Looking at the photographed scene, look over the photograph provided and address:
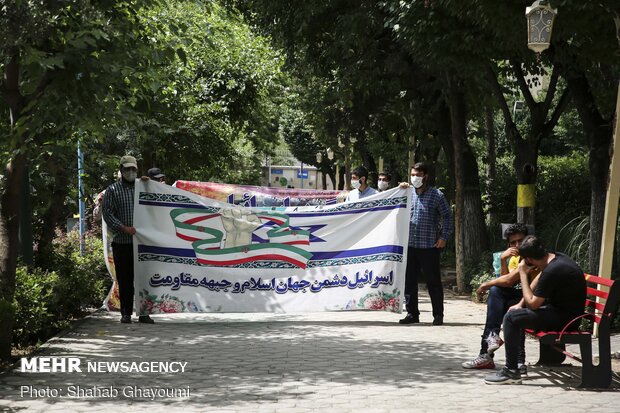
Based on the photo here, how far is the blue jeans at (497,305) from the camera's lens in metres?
8.90

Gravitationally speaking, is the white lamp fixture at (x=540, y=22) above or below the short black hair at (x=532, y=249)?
above

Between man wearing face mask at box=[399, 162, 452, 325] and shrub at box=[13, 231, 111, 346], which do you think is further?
man wearing face mask at box=[399, 162, 452, 325]

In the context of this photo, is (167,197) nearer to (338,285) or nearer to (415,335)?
(338,285)

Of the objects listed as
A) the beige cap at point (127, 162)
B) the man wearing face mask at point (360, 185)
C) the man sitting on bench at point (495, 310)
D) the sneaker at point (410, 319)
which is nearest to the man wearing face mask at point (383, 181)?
the man wearing face mask at point (360, 185)

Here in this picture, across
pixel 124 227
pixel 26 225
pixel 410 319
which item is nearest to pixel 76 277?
pixel 124 227

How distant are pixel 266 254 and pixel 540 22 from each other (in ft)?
14.7

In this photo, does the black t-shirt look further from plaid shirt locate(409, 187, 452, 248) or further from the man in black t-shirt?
plaid shirt locate(409, 187, 452, 248)

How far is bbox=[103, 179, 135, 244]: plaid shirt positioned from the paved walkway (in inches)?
42.9

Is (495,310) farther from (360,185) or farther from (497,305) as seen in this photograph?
(360,185)

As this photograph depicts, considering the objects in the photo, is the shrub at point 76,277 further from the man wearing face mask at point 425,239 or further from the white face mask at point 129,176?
the man wearing face mask at point 425,239

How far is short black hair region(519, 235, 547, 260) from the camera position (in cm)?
821

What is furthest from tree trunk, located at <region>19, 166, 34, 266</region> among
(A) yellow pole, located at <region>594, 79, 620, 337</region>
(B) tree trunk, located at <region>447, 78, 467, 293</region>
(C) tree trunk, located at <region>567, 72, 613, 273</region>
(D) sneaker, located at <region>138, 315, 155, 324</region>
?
(B) tree trunk, located at <region>447, 78, 467, 293</region>

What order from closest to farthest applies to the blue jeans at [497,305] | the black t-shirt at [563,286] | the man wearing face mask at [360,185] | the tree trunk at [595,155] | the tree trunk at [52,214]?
the black t-shirt at [563,286] < the blue jeans at [497,305] < the tree trunk at [52,214] < the tree trunk at [595,155] < the man wearing face mask at [360,185]

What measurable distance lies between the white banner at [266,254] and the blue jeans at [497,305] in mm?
3407
